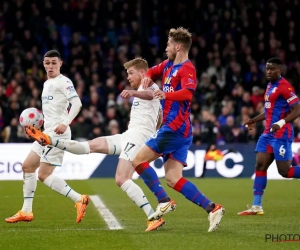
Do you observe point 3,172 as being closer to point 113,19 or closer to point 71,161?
point 71,161

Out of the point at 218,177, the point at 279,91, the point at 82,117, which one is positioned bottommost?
the point at 218,177

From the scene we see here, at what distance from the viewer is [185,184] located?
29.6 ft

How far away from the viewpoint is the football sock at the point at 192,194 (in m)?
8.94

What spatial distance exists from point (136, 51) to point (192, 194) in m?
16.2

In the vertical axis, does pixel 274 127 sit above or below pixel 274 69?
below

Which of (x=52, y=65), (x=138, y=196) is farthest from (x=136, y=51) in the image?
(x=138, y=196)

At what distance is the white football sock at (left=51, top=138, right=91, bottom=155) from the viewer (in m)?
9.47

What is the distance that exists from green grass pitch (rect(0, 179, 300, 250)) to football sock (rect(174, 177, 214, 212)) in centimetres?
34

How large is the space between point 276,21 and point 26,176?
17782mm

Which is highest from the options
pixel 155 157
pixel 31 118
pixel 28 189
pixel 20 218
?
pixel 31 118

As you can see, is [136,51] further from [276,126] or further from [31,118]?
[31,118]

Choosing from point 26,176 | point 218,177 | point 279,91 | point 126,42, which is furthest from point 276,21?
point 26,176

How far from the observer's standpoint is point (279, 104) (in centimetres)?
1145

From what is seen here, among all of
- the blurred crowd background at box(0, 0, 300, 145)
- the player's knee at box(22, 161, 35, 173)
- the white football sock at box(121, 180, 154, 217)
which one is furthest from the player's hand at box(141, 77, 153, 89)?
the blurred crowd background at box(0, 0, 300, 145)
